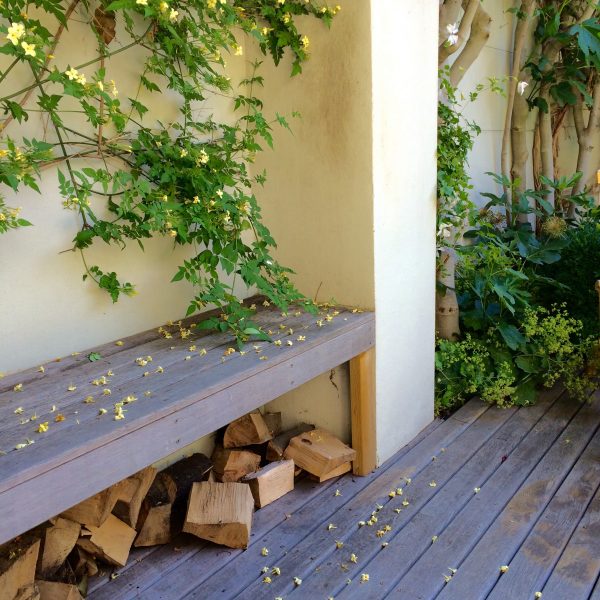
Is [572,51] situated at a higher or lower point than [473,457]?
higher

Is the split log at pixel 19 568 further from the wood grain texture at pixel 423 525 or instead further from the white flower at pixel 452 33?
the white flower at pixel 452 33

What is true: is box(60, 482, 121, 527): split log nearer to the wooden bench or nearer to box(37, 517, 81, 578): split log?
box(37, 517, 81, 578): split log

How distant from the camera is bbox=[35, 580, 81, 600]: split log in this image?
70.6 inches

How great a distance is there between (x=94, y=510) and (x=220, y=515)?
42 centimetres

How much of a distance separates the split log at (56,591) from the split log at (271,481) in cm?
74

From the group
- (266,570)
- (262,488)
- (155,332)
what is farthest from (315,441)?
(155,332)

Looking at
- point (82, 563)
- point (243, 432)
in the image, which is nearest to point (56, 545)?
point (82, 563)

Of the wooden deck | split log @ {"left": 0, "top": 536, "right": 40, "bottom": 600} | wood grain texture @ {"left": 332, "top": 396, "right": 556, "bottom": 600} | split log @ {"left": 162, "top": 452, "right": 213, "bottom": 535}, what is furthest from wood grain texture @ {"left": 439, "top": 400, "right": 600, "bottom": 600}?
split log @ {"left": 0, "top": 536, "right": 40, "bottom": 600}

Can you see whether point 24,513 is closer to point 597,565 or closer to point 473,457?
Answer: point 597,565

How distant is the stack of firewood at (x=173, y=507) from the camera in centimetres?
185

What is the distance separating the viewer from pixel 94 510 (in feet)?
6.45

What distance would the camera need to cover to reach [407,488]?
243cm

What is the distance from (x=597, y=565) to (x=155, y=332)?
170 cm

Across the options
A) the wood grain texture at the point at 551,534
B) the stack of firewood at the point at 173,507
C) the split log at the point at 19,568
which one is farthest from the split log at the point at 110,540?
the wood grain texture at the point at 551,534
